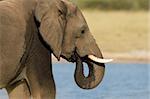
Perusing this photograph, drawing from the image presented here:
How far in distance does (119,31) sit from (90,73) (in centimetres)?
1249

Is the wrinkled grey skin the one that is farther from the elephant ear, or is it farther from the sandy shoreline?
the sandy shoreline

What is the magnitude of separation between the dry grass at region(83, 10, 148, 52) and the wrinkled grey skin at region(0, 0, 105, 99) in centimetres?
1053

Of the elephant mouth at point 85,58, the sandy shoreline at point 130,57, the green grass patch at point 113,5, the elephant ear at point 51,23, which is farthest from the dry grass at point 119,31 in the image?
the elephant ear at point 51,23

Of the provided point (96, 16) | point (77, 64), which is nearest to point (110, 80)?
point (77, 64)

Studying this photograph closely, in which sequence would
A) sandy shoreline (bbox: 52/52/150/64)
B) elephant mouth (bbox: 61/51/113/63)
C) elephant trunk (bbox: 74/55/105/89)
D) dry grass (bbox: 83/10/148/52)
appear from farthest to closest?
dry grass (bbox: 83/10/148/52)
sandy shoreline (bbox: 52/52/150/64)
elephant trunk (bbox: 74/55/105/89)
elephant mouth (bbox: 61/51/113/63)

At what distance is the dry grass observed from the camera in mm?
17797

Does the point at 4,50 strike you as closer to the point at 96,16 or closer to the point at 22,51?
the point at 22,51

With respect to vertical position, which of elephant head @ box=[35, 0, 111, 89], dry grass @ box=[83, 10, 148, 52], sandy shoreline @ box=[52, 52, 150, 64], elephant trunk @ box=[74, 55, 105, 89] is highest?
elephant head @ box=[35, 0, 111, 89]

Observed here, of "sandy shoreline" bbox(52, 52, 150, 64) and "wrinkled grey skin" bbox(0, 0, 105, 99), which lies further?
"sandy shoreline" bbox(52, 52, 150, 64)

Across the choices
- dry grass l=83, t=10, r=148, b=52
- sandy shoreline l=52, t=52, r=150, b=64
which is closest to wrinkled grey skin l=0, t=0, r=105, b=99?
sandy shoreline l=52, t=52, r=150, b=64

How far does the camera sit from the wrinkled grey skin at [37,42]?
21.2 feet

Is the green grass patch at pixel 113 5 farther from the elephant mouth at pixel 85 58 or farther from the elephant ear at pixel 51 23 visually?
the elephant ear at pixel 51 23

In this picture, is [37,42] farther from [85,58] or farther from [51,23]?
[85,58]

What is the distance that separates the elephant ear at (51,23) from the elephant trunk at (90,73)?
0.97ft
